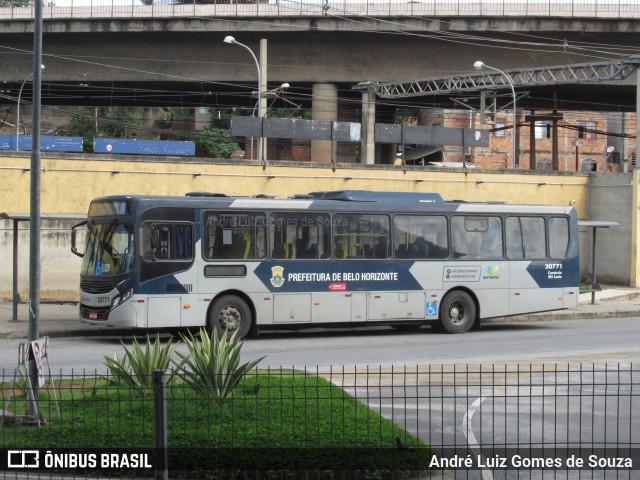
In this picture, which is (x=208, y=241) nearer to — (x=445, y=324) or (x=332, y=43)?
(x=445, y=324)

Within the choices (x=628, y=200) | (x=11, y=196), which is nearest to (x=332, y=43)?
(x=628, y=200)

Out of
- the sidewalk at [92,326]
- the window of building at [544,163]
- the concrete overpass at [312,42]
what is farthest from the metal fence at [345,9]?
the window of building at [544,163]

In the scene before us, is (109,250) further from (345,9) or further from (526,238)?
(345,9)

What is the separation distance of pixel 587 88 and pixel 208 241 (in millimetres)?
36666

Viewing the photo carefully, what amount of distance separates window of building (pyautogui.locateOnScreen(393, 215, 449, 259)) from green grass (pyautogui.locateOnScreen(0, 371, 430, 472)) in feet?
38.6

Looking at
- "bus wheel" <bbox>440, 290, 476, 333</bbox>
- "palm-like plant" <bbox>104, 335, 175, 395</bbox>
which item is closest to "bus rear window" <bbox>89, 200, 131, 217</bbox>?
"bus wheel" <bbox>440, 290, 476, 333</bbox>

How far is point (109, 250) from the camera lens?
19.2 m

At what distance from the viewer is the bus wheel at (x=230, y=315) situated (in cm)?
1948

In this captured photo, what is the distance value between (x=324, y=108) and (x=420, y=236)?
26823 millimetres

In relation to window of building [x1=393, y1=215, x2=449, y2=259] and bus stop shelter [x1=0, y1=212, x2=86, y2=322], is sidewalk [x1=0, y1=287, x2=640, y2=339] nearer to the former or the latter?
bus stop shelter [x1=0, y1=212, x2=86, y2=322]

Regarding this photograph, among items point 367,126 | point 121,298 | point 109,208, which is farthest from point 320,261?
point 367,126

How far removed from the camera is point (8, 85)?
53844 mm

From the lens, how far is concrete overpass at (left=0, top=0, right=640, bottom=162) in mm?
44531

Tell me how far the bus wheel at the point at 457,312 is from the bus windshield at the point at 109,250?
7.53m
